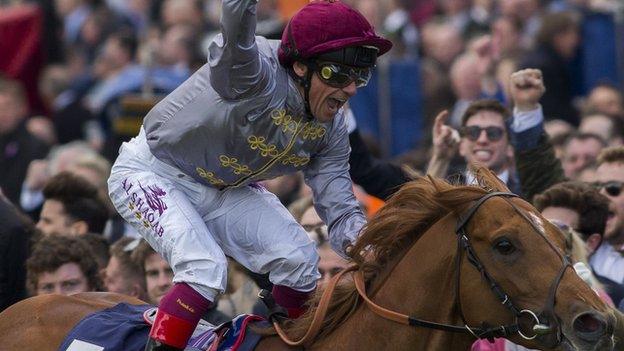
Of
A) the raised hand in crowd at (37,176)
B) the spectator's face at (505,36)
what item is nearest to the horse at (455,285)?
the raised hand in crowd at (37,176)

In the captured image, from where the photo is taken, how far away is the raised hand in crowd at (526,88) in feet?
26.5

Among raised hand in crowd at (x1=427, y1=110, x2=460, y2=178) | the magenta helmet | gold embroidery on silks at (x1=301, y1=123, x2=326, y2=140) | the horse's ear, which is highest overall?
the magenta helmet

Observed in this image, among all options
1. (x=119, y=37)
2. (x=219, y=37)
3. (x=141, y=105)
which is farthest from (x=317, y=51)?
(x=119, y=37)

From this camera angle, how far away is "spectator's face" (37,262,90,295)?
8.06 metres

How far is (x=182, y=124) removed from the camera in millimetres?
6141

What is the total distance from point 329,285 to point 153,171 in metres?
0.95

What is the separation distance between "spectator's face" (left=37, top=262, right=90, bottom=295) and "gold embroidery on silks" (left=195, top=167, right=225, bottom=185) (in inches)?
79.0

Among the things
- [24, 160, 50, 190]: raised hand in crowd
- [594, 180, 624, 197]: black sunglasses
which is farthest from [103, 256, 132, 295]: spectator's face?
[24, 160, 50, 190]: raised hand in crowd

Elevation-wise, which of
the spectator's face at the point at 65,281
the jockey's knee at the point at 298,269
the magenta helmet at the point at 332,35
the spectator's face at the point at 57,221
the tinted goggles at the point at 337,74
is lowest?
the spectator's face at the point at 57,221

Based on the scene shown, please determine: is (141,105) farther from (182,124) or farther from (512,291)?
(512,291)

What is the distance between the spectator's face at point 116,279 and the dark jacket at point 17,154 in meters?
4.37

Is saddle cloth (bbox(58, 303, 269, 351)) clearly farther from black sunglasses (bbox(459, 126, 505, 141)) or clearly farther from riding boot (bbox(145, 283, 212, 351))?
black sunglasses (bbox(459, 126, 505, 141))

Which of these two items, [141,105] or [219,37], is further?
[141,105]

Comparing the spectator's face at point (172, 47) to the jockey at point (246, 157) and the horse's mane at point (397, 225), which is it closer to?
the jockey at point (246, 157)
